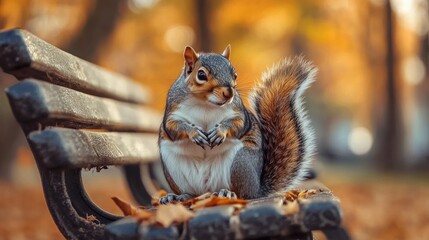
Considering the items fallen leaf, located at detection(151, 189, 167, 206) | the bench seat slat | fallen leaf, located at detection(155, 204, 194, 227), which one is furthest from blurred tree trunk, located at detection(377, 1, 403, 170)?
fallen leaf, located at detection(155, 204, 194, 227)

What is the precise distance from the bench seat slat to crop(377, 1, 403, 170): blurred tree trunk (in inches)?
533

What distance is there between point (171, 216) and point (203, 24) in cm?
1257

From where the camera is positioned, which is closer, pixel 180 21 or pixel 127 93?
pixel 127 93

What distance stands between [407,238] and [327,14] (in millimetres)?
14351

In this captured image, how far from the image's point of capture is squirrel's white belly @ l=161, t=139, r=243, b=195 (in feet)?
8.47

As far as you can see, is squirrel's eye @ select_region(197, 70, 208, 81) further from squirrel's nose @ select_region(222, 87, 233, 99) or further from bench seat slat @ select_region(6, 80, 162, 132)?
bench seat slat @ select_region(6, 80, 162, 132)

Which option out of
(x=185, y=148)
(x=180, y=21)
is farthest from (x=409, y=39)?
(x=185, y=148)

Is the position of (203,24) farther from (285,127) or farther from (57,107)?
(57,107)

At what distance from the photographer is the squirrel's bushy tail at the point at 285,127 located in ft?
9.29

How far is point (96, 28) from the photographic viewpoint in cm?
967

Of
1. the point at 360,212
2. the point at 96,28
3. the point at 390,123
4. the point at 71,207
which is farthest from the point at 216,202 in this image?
the point at 390,123

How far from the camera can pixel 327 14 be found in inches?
781

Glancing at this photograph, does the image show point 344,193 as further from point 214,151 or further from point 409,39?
point 409,39

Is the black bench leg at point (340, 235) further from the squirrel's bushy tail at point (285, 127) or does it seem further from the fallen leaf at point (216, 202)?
the fallen leaf at point (216, 202)
